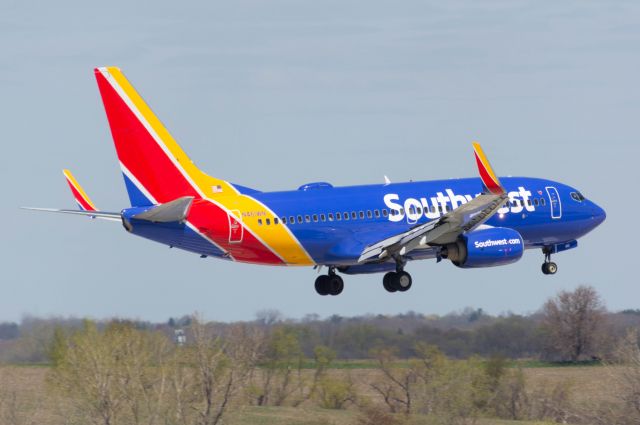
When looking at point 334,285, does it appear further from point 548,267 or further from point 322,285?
point 548,267

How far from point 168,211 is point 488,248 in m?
15.5

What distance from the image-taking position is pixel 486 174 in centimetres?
8456

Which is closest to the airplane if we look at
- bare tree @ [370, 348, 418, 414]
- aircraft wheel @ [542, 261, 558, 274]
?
aircraft wheel @ [542, 261, 558, 274]

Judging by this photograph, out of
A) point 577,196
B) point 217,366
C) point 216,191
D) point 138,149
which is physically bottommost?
point 217,366

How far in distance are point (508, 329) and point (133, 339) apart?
3928 cm

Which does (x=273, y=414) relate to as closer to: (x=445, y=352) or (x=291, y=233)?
(x=291, y=233)

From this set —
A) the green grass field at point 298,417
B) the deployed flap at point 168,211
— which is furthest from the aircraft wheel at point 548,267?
the deployed flap at point 168,211

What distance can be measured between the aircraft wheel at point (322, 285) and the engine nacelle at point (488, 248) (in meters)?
7.33

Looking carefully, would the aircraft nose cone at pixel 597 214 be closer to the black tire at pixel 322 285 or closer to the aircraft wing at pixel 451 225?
the aircraft wing at pixel 451 225

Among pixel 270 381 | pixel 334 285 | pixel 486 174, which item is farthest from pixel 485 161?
pixel 270 381

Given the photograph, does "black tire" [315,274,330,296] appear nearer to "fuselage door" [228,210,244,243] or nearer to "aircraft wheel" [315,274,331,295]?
"aircraft wheel" [315,274,331,295]

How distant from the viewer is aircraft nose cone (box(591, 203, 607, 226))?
97.3 m

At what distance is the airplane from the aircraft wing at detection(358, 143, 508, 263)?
6 centimetres

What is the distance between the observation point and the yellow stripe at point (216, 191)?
85062 mm
